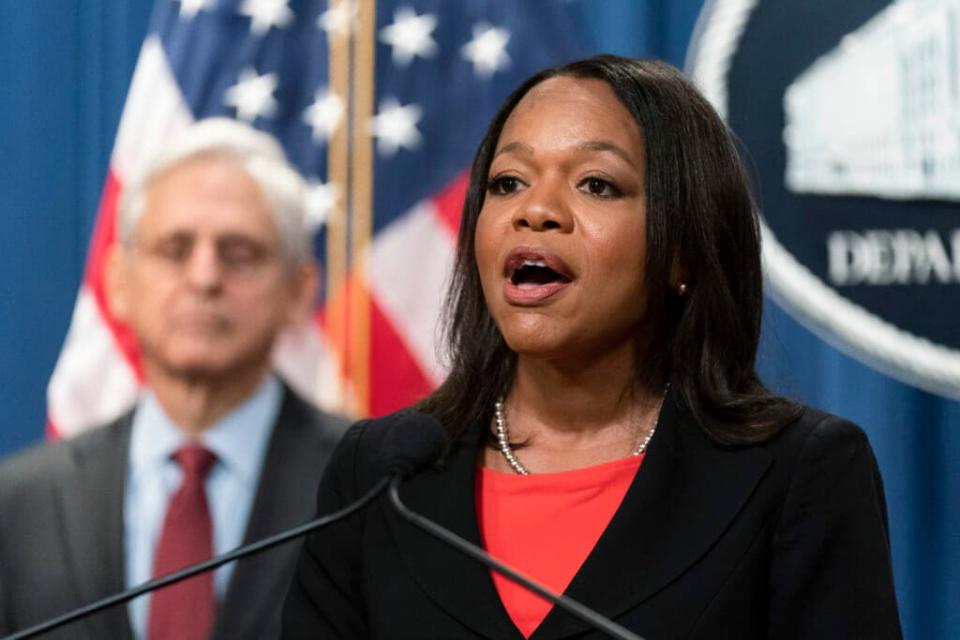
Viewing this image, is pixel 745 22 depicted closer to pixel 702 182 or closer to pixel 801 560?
pixel 702 182

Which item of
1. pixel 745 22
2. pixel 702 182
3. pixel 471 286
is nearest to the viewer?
pixel 702 182

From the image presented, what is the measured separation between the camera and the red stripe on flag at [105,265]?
1.81 metres

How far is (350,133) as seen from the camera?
1891mm

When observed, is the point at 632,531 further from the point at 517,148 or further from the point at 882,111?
the point at 882,111

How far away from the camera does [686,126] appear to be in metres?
1.31

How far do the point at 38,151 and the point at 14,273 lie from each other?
7.0 inches

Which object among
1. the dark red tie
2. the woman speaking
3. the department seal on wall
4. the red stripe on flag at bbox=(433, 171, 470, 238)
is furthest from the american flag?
the woman speaking

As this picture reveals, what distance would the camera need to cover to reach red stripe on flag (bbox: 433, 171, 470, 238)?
1.92 metres

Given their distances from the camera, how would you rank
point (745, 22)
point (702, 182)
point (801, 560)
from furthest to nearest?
1. point (745, 22)
2. point (702, 182)
3. point (801, 560)

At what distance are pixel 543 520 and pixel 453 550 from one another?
97mm

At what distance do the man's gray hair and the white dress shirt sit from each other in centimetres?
22

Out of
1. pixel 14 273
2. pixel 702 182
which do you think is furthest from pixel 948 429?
pixel 14 273

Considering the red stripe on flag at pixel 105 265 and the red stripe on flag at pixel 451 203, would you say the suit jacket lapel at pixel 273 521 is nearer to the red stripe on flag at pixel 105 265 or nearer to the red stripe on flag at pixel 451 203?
the red stripe on flag at pixel 105 265

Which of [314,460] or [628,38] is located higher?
[628,38]
